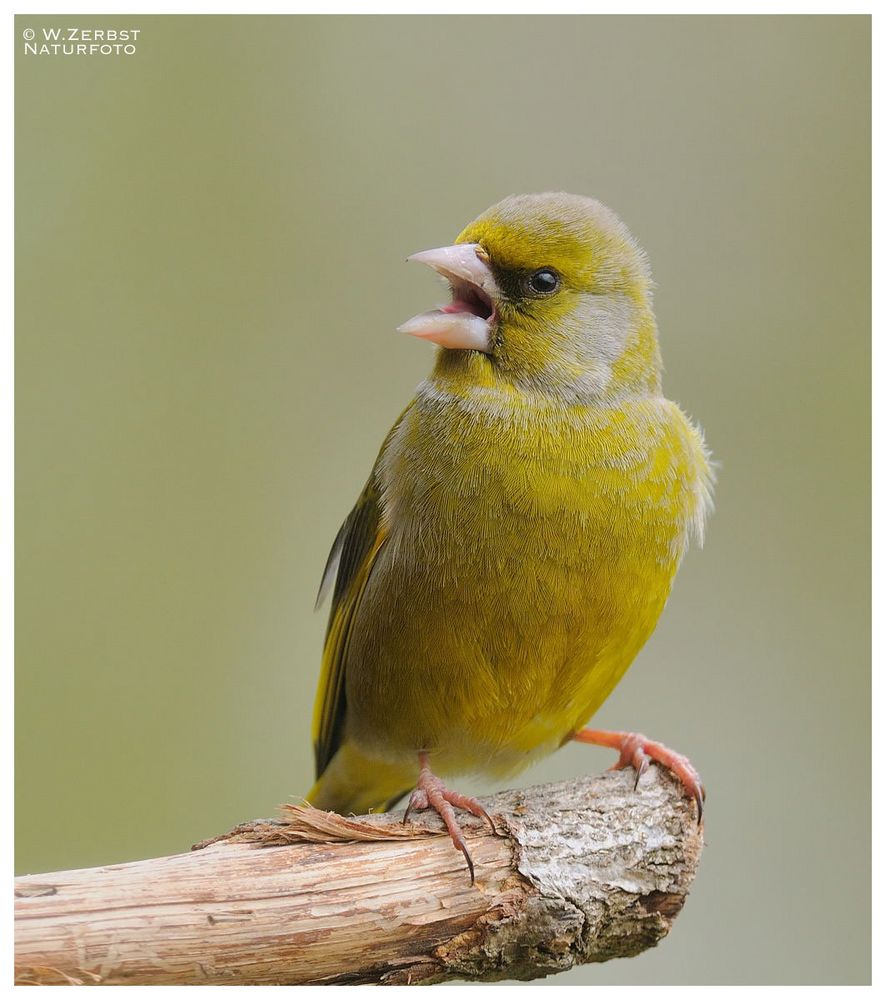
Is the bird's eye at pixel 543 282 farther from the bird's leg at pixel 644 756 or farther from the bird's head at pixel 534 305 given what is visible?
the bird's leg at pixel 644 756

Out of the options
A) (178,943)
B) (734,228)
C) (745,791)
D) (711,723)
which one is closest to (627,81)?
(734,228)

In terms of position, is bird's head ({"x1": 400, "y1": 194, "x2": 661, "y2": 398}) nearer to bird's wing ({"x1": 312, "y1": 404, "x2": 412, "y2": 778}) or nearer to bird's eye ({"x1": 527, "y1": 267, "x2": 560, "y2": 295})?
bird's eye ({"x1": 527, "y1": 267, "x2": 560, "y2": 295})

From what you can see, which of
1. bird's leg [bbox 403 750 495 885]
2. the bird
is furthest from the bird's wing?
bird's leg [bbox 403 750 495 885]

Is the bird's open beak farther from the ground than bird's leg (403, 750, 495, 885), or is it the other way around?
the bird's open beak

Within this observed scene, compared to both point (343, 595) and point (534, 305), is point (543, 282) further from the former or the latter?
point (343, 595)

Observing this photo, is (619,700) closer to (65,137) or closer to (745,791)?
(745,791)

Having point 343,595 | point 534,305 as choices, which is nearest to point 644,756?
point 343,595

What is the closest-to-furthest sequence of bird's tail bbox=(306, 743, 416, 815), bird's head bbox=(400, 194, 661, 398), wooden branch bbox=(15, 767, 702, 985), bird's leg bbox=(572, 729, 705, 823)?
wooden branch bbox=(15, 767, 702, 985)
bird's head bbox=(400, 194, 661, 398)
bird's leg bbox=(572, 729, 705, 823)
bird's tail bbox=(306, 743, 416, 815)

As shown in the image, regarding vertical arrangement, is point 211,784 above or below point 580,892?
below
